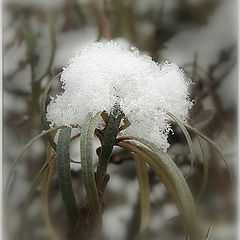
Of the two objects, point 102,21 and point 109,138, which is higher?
point 102,21

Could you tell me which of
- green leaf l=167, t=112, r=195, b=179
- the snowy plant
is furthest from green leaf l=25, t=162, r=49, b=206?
green leaf l=167, t=112, r=195, b=179

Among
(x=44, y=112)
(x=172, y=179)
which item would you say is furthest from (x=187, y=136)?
(x=44, y=112)

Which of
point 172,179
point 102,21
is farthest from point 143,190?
point 102,21

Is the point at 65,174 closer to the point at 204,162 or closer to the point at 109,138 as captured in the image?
the point at 109,138

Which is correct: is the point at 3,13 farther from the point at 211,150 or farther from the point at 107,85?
the point at 211,150

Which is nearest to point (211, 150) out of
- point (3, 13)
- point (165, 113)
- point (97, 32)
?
point (165, 113)

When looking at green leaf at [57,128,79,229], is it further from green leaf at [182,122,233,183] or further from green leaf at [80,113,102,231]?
green leaf at [182,122,233,183]
